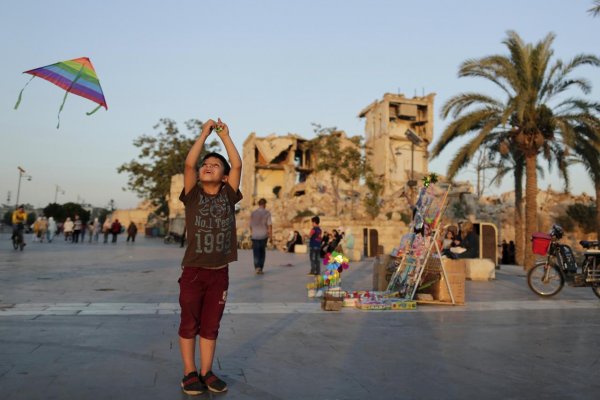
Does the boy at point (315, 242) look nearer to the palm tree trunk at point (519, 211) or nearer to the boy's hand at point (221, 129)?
the boy's hand at point (221, 129)

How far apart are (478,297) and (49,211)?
245ft

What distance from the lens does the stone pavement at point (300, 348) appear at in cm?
350

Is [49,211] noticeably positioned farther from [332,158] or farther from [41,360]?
[41,360]

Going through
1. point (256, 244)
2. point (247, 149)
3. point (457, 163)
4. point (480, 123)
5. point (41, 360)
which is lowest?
point (41, 360)

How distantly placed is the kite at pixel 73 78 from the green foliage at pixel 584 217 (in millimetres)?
35934

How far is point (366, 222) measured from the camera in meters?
30.2

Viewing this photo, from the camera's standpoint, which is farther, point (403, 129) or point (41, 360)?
point (403, 129)

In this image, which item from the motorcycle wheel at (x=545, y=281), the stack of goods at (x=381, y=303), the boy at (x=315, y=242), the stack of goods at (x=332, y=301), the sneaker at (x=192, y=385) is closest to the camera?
the sneaker at (x=192, y=385)

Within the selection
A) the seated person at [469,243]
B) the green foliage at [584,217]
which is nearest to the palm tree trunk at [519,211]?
the seated person at [469,243]

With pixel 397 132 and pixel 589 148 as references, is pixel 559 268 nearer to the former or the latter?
pixel 589 148

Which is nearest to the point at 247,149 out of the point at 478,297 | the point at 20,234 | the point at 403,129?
the point at 403,129

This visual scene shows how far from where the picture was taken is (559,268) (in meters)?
9.46

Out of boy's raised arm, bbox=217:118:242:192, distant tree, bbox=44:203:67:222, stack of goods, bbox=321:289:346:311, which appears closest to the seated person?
stack of goods, bbox=321:289:346:311

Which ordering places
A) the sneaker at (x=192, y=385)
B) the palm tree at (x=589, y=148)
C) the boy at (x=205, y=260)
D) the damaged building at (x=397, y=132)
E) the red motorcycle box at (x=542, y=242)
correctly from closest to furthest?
the sneaker at (x=192, y=385) → the boy at (x=205, y=260) → the red motorcycle box at (x=542, y=242) → the palm tree at (x=589, y=148) → the damaged building at (x=397, y=132)
